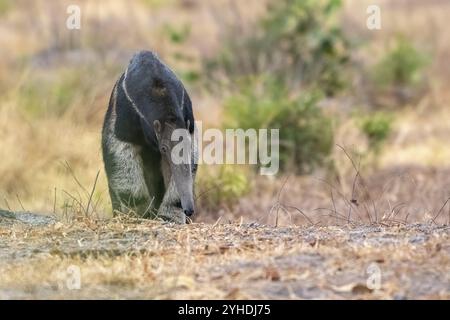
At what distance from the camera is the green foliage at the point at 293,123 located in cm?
1385

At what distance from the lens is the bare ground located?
5391 mm

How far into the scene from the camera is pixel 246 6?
21750 millimetres

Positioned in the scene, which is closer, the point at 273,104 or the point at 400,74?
the point at 273,104

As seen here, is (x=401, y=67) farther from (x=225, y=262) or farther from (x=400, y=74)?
(x=225, y=262)

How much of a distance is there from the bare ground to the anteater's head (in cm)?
82

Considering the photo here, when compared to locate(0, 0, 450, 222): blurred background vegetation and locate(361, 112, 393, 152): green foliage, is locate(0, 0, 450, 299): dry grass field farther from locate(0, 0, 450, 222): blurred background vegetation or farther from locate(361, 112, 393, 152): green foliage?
locate(361, 112, 393, 152): green foliage

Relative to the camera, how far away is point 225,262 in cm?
582

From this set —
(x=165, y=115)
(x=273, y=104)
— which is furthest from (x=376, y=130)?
(x=165, y=115)

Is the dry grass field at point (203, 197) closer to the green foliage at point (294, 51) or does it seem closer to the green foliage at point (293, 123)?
the green foliage at point (293, 123)

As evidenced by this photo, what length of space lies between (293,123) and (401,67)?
293 inches

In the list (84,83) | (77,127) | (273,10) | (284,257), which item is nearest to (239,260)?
(284,257)

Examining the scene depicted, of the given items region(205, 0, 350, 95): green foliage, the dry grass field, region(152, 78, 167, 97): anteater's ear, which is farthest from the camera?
region(205, 0, 350, 95): green foliage

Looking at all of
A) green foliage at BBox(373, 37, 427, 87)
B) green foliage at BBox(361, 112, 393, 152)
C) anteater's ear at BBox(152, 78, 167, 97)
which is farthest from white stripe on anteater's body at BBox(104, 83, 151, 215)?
green foliage at BBox(373, 37, 427, 87)

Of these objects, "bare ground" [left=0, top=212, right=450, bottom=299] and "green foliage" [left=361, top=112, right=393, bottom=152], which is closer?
"bare ground" [left=0, top=212, right=450, bottom=299]
